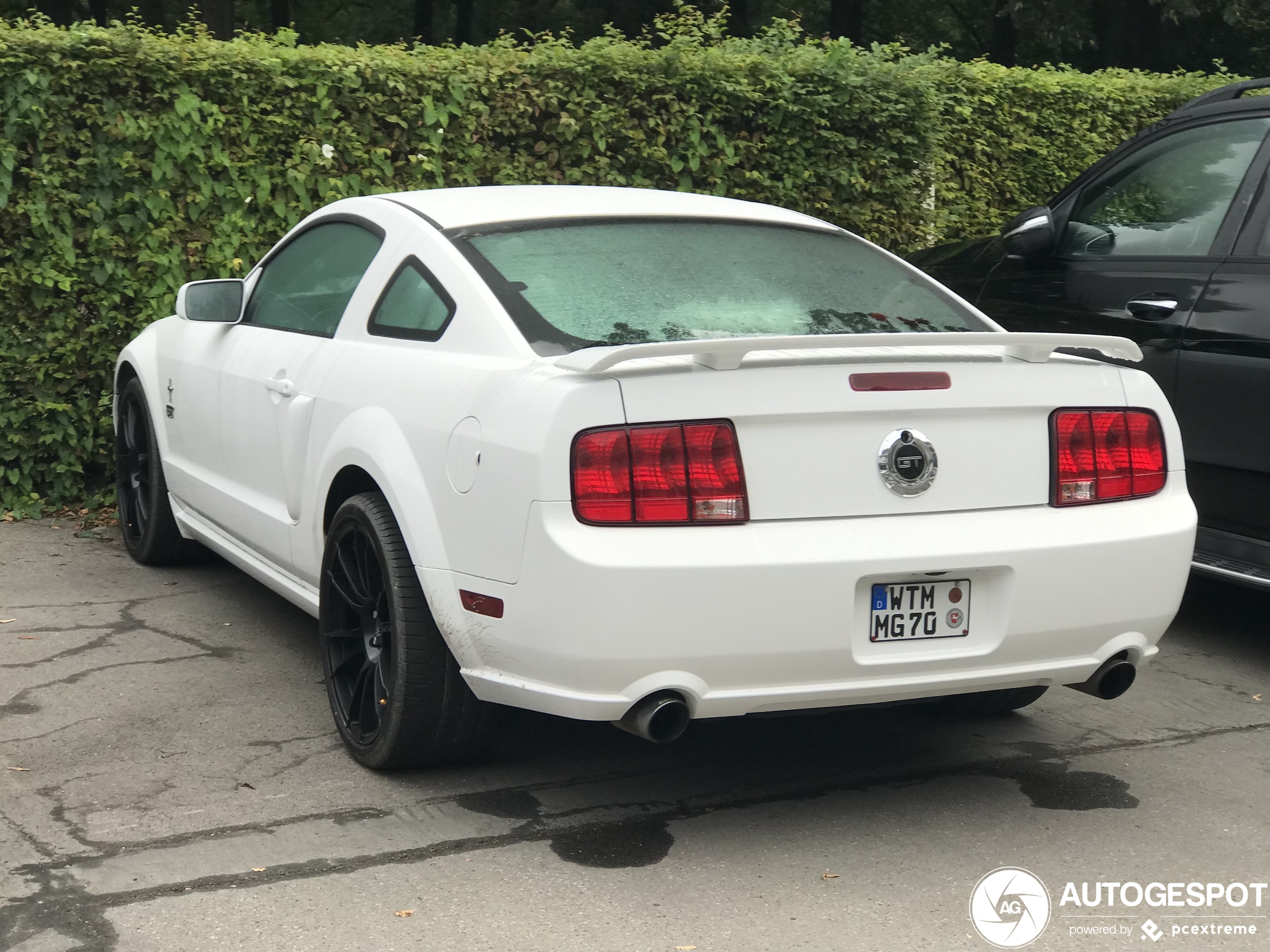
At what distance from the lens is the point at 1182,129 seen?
5785 millimetres

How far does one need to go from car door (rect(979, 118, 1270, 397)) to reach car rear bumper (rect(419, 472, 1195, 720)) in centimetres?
195

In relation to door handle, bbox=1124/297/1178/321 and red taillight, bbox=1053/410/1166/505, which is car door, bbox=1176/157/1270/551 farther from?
red taillight, bbox=1053/410/1166/505

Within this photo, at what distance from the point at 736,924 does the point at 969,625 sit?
0.89m

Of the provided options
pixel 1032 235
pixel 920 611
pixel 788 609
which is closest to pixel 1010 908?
pixel 920 611

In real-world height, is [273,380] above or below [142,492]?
above

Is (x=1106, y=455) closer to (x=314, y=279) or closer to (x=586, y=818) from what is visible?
(x=586, y=818)

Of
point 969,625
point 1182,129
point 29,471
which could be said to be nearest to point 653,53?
point 1182,129

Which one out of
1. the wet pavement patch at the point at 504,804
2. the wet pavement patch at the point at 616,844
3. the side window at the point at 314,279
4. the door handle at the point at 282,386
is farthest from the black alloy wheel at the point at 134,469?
the wet pavement patch at the point at 616,844

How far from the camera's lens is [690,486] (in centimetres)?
326

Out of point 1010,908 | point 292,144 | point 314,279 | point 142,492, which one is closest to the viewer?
point 1010,908

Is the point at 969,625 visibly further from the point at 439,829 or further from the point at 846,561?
the point at 439,829

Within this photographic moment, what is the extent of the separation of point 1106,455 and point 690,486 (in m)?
1.13

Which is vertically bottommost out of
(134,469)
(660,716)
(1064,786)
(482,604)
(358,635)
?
(1064,786)

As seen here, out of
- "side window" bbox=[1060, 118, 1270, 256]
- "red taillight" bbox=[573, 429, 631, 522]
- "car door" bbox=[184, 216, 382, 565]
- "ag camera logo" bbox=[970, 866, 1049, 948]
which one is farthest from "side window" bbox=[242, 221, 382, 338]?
"side window" bbox=[1060, 118, 1270, 256]
